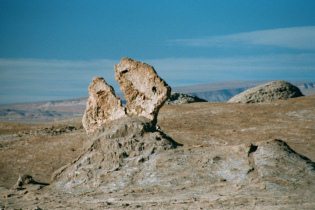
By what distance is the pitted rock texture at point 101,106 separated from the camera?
A: 31141mm

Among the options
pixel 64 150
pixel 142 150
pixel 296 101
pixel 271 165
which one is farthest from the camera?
pixel 296 101

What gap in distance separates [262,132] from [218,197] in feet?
67.7

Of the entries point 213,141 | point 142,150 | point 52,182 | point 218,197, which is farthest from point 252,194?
point 213,141

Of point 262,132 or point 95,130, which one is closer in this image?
point 95,130

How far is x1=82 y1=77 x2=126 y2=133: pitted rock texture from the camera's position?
3114 centimetres

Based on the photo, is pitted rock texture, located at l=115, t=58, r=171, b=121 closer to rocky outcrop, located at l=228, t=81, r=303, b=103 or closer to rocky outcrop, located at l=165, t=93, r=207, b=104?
rocky outcrop, located at l=165, t=93, r=207, b=104

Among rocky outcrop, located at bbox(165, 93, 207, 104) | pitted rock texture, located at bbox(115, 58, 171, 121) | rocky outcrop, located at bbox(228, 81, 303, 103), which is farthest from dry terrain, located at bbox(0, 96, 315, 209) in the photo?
rocky outcrop, located at bbox(165, 93, 207, 104)

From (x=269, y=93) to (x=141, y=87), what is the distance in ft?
101

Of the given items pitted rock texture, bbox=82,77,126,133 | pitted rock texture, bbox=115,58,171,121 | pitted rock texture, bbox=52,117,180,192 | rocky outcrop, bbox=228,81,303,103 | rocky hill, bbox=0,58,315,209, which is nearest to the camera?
rocky hill, bbox=0,58,315,209

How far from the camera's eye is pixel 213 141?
38.9m

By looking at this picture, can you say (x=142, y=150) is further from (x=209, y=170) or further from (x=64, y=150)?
(x=64, y=150)

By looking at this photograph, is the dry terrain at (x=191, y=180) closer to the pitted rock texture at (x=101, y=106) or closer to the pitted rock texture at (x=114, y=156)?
the pitted rock texture at (x=114, y=156)

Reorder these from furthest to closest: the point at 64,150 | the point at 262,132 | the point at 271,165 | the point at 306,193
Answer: the point at 262,132 → the point at 64,150 → the point at 271,165 → the point at 306,193

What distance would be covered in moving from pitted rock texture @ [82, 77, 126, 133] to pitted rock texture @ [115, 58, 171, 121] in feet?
2.09
